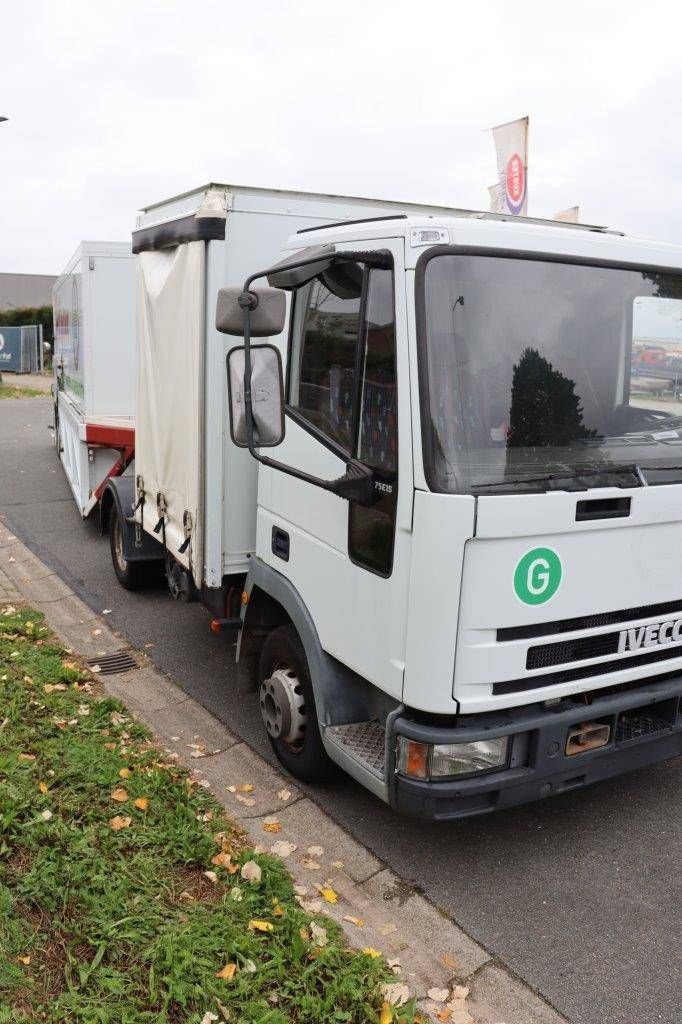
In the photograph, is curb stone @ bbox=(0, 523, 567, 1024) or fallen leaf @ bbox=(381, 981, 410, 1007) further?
curb stone @ bbox=(0, 523, 567, 1024)

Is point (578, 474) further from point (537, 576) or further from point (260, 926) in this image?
point (260, 926)

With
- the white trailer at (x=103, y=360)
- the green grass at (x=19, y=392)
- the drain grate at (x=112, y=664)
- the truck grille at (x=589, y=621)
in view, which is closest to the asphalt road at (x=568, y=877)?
the drain grate at (x=112, y=664)

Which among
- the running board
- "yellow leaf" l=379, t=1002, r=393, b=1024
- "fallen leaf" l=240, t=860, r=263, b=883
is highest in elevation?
the running board

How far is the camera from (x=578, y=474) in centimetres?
321

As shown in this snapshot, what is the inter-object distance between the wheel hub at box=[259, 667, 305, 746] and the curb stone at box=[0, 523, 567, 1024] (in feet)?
1.02

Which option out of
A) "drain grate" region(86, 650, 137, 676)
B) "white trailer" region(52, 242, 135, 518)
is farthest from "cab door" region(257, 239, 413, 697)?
"white trailer" region(52, 242, 135, 518)

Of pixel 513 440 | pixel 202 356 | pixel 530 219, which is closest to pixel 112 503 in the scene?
pixel 202 356

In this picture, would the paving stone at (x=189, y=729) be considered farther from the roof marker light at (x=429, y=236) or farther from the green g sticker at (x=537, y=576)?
the roof marker light at (x=429, y=236)

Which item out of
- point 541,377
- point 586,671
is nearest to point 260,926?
point 586,671

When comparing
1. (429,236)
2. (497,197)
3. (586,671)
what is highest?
(497,197)

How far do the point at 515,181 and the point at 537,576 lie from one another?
7.60m

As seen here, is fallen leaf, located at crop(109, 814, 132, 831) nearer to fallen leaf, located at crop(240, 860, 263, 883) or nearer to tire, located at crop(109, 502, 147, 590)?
fallen leaf, located at crop(240, 860, 263, 883)

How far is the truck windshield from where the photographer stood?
3.05m

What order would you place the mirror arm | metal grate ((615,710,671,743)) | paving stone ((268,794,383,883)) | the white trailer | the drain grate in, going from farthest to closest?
the white trailer < the drain grate < paving stone ((268,794,383,883)) < metal grate ((615,710,671,743)) < the mirror arm
